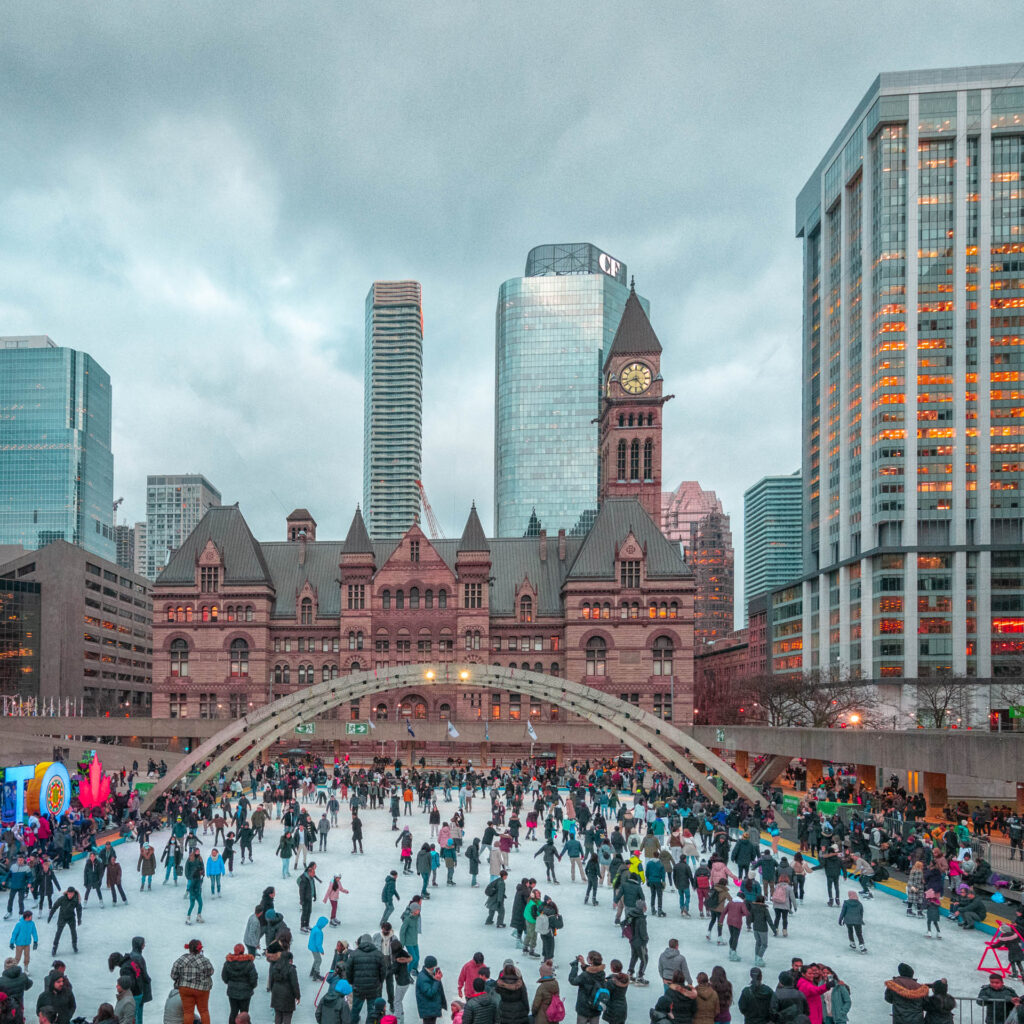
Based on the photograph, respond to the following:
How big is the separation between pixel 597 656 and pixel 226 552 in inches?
1442

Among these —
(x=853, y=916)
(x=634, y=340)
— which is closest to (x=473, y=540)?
(x=634, y=340)

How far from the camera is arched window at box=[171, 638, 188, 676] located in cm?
8406

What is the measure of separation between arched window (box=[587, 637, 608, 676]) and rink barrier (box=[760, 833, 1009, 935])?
43162mm

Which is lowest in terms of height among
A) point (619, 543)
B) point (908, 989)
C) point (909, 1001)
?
point (909, 1001)

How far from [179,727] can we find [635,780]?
3765cm

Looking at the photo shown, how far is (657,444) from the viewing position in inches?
3964

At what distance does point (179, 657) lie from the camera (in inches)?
3322

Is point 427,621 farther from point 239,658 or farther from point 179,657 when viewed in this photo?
point 179,657

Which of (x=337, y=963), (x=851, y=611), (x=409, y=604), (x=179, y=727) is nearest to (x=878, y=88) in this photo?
(x=851, y=611)

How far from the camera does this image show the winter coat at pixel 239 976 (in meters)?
14.8

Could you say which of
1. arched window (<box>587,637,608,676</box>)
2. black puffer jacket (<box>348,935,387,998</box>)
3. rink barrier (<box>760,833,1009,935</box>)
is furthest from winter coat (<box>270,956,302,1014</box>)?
arched window (<box>587,637,608,676</box>)

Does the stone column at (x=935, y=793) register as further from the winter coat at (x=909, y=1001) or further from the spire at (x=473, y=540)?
the spire at (x=473, y=540)

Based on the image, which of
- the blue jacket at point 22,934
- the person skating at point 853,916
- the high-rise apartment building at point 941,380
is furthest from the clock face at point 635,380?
the blue jacket at point 22,934

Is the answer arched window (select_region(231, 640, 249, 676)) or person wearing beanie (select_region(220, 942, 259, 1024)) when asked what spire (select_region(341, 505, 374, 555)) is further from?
person wearing beanie (select_region(220, 942, 259, 1024))
